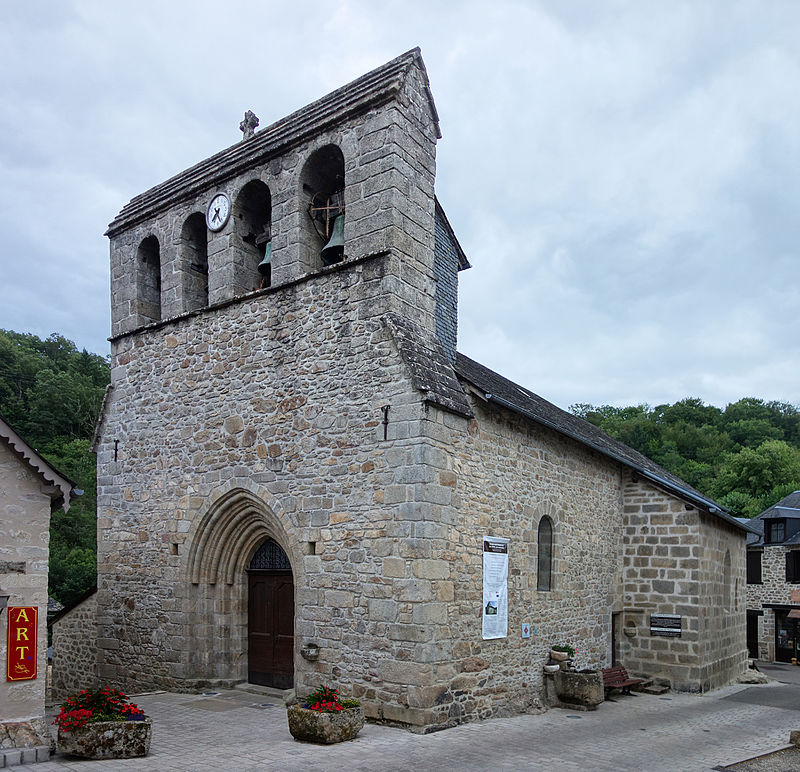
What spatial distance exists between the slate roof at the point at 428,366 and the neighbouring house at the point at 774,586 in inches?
733

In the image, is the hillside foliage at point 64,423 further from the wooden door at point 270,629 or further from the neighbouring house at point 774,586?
the neighbouring house at point 774,586

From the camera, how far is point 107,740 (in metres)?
7.07

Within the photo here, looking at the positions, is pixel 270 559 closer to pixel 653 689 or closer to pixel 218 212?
pixel 218 212

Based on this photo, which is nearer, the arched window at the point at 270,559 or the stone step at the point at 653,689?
the arched window at the point at 270,559

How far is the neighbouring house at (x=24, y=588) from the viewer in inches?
278

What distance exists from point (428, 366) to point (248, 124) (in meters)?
5.41

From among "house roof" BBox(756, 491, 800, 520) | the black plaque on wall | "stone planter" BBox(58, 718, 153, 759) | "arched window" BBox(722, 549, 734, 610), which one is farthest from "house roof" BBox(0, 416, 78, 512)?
"house roof" BBox(756, 491, 800, 520)

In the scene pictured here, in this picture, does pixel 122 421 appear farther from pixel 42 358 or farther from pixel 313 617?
pixel 42 358

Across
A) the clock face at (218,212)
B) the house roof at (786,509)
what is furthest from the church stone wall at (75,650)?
the house roof at (786,509)

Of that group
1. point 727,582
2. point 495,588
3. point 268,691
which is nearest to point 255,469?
point 268,691

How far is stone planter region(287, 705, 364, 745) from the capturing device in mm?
7621

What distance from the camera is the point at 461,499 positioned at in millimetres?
9328

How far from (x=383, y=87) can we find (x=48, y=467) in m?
6.13

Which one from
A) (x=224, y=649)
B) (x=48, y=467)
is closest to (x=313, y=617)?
(x=224, y=649)
